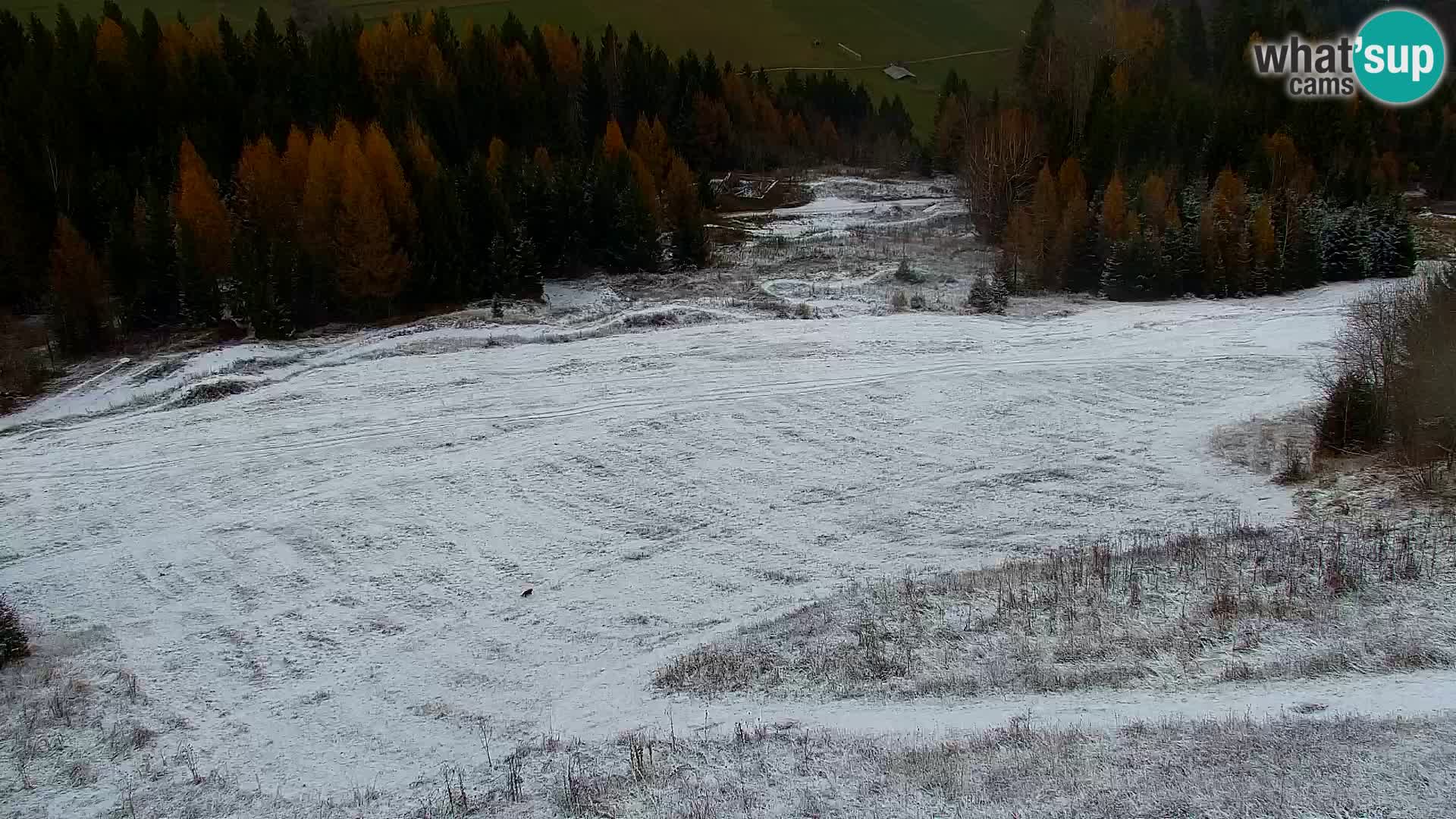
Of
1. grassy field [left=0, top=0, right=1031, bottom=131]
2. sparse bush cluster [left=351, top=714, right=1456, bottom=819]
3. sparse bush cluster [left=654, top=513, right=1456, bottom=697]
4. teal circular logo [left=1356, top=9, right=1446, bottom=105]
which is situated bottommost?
sparse bush cluster [left=654, top=513, right=1456, bottom=697]

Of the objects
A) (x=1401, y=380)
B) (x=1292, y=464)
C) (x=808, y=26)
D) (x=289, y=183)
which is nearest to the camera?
(x=1401, y=380)

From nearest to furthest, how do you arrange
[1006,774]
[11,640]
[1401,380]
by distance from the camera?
1. [1006,774]
2. [11,640]
3. [1401,380]

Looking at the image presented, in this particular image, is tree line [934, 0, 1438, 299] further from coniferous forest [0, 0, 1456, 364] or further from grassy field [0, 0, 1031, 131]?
grassy field [0, 0, 1031, 131]

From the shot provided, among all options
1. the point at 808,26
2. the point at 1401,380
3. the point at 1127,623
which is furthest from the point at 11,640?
the point at 808,26

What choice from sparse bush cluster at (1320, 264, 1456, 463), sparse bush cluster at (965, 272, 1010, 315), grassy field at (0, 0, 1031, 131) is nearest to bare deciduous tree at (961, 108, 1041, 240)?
sparse bush cluster at (965, 272, 1010, 315)

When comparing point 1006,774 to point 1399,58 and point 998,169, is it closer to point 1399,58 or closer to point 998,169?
point 998,169

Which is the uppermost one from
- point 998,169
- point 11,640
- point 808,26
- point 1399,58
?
point 808,26
